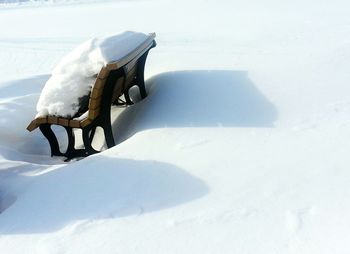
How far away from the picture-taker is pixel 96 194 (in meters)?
3.01

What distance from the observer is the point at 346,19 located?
738 cm

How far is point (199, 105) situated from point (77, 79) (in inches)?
47.5

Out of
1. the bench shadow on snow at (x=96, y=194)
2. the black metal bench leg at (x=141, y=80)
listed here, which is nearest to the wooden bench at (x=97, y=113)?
the black metal bench leg at (x=141, y=80)

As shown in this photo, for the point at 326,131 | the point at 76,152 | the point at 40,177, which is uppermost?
the point at 326,131

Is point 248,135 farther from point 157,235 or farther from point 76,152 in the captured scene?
point 76,152

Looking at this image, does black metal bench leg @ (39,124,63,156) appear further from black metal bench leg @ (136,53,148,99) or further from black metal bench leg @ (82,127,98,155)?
black metal bench leg @ (136,53,148,99)

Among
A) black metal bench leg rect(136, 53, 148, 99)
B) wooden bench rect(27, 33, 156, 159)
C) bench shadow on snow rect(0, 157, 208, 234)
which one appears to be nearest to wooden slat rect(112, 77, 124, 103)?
wooden bench rect(27, 33, 156, 159)

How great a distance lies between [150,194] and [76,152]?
5.80 ft

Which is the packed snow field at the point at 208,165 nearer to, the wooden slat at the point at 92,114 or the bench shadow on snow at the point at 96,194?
the bench shadow on snow at the point at 96,194

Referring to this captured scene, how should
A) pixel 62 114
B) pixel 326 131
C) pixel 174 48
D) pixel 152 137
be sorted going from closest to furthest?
pixel 326 131, pixel 152 137, pixel 62 114, pixel 174 48

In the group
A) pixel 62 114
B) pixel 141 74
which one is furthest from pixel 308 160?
pixel 141 74

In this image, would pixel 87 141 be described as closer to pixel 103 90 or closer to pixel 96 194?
pixel 103 90

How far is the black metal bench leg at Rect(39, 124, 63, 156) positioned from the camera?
4476 millimetres

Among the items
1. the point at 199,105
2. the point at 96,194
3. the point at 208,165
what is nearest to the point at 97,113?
the point at 199,105
